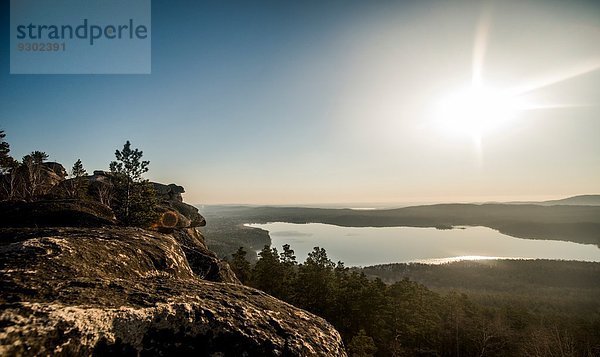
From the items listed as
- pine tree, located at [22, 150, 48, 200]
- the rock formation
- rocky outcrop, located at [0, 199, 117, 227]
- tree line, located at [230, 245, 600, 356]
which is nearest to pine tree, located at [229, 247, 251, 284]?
tree line, located at [230, 245, 600, 356]

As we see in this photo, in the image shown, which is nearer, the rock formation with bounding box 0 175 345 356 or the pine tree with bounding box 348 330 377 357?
the rock formation with bounding box 0 175 345 356

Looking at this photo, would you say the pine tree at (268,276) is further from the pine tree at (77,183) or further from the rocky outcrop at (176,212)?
the pine tree at (77,183)

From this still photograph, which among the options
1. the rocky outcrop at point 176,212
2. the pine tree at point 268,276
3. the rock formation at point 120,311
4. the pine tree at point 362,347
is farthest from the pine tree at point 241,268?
the rock formation at point 120,311

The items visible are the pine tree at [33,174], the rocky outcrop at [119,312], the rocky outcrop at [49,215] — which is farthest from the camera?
the pine tree at [33,174]

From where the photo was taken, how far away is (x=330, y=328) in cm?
462

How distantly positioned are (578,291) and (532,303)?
62.7 m

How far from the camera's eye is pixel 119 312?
322cm

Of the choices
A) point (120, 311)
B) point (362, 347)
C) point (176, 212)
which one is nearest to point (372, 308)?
point (362, 347)

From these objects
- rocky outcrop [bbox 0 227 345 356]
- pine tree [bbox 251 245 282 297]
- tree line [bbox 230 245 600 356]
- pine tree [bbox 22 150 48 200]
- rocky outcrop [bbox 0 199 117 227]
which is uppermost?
pine tree [bbox 22 150 48 200]

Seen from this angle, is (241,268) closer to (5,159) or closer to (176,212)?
(176,212)

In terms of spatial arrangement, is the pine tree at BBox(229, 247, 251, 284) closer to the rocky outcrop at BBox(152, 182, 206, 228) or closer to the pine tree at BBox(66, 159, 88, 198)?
the rocky outcrop at BBox(152, 182, 206, 228)

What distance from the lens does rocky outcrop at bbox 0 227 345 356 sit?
271cm

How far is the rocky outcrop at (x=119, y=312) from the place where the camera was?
2.71 meters

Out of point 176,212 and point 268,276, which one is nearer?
point 176,212
